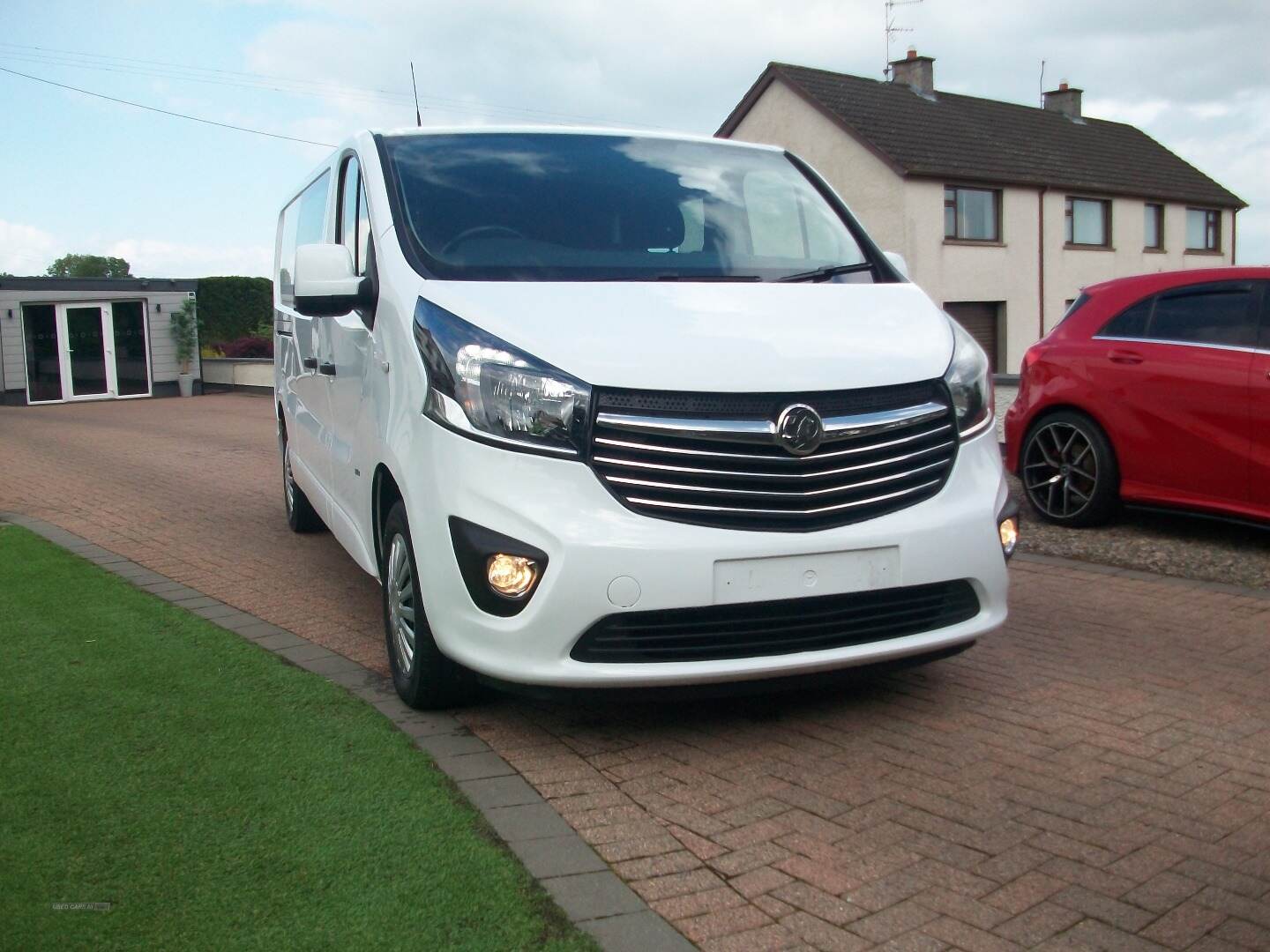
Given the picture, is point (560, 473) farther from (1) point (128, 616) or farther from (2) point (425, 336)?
(1) point (128, 616)

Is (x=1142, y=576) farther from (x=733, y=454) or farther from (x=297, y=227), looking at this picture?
(x=297, y=227)

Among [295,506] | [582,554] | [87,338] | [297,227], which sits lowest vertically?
[295,506]

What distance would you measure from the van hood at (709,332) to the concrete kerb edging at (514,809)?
1235 millimetres

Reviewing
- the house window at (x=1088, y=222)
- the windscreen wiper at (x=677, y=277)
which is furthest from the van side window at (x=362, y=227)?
the house window at (x=1088, y=222)

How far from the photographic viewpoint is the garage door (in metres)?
33.0

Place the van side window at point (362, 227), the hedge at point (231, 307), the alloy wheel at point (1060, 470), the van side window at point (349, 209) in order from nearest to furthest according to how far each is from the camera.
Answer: the van side window at point (362, 227) < the van side window at point (349, 209) < the alloy wheel at point (1060, 470) < the hedge at point (231, 307)

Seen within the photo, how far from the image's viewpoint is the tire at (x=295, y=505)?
823 cm

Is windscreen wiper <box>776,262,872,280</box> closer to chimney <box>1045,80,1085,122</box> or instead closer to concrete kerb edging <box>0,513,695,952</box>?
concrete kerb edging <box>0,513,695,952</box>

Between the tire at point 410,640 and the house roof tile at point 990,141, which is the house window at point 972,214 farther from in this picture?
the tire at point 410,640

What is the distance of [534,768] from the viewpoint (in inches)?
156

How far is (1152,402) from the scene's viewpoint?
24.2 feet

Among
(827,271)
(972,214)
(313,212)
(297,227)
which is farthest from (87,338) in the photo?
(827,271)

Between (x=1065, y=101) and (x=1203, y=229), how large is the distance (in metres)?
6.05

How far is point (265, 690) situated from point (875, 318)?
2572mm
